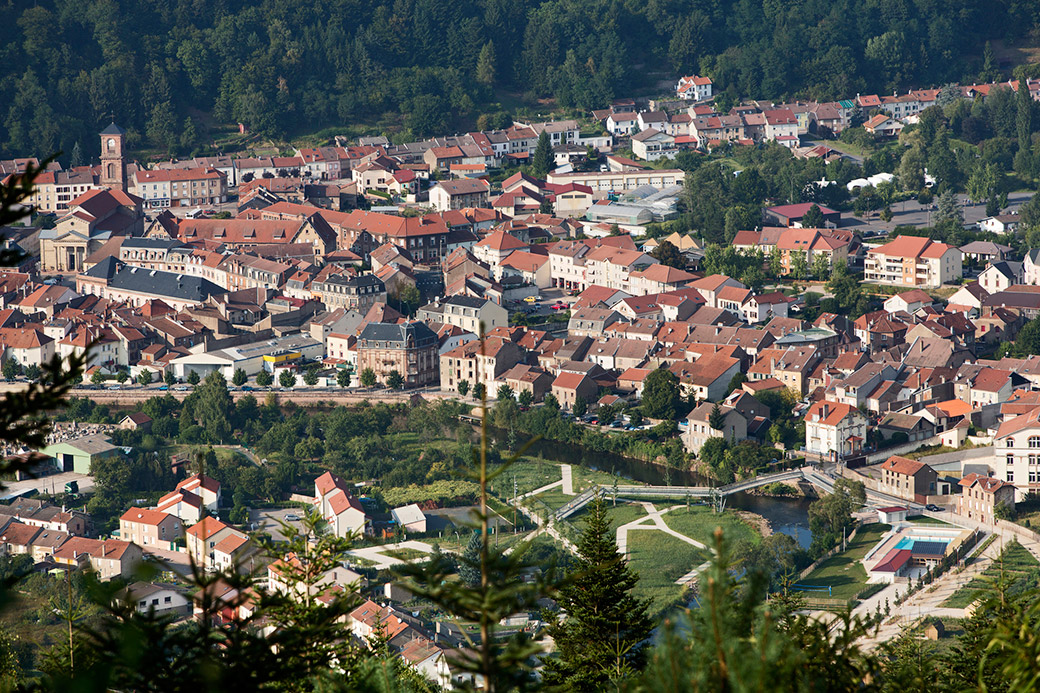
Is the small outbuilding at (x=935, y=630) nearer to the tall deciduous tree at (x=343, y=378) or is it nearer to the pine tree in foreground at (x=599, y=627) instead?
the pine tree in foreground at (x=599, y=627)

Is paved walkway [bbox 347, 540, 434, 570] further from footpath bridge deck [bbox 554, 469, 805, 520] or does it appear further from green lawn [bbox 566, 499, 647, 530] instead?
footpath bridge deck [bbox 554, 469, 805, 520]

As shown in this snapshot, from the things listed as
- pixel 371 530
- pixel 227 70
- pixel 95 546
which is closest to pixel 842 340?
pixel 371 530

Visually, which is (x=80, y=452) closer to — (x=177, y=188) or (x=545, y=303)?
(x=545, y=303)

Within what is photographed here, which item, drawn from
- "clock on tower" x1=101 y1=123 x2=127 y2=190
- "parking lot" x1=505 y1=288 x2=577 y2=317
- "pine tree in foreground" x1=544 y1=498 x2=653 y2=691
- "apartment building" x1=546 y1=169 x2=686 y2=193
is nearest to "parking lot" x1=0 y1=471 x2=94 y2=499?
"parking lot" x1=505 y1=288 x2=577 y2=317

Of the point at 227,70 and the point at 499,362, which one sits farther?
the point at 227,70

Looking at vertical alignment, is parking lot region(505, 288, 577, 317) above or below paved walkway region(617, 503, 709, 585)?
above

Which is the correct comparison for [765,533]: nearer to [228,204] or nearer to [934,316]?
[934,316]
